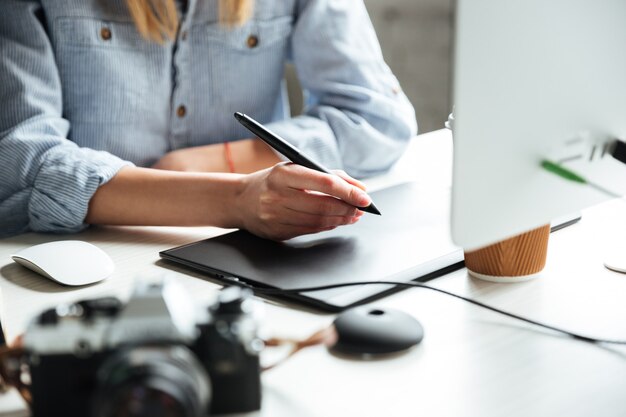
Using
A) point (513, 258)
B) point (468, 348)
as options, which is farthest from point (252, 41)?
point (468, 348)

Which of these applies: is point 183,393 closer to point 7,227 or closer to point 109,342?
point 109,342

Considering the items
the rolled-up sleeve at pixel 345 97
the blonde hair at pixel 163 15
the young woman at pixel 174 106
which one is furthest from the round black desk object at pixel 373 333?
the blonde hair at pixel 163 15

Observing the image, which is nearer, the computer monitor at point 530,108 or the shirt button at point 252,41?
the computer monitor at point 530,108

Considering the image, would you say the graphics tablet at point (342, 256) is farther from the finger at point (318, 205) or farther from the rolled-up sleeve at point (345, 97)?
the rolled-up sleeve at point (345, 97)

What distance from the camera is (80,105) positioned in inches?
49.6

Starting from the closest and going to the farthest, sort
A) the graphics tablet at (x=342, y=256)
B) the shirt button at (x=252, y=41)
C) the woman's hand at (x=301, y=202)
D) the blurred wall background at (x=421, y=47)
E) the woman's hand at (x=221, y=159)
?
the graphics tablet at (x=342, y=256) < the woman's hand at (x=301, y=202) < the woman's hand at (x=221, y=159) < the shirt button at (x=252, y=41) < the blurred wall background at (x=421, y=47)

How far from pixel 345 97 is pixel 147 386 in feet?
3.10

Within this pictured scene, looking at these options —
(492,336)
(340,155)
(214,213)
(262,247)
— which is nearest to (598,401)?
(492,336)

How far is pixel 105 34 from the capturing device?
125 cm

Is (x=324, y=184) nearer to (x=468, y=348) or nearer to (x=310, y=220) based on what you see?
(x=310, y=220)

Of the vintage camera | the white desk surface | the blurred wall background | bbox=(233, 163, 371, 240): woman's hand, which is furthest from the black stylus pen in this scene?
the blurred wall background

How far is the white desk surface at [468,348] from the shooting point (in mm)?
588

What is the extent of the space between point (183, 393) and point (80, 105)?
899 mm

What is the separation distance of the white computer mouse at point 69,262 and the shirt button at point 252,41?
584mm
